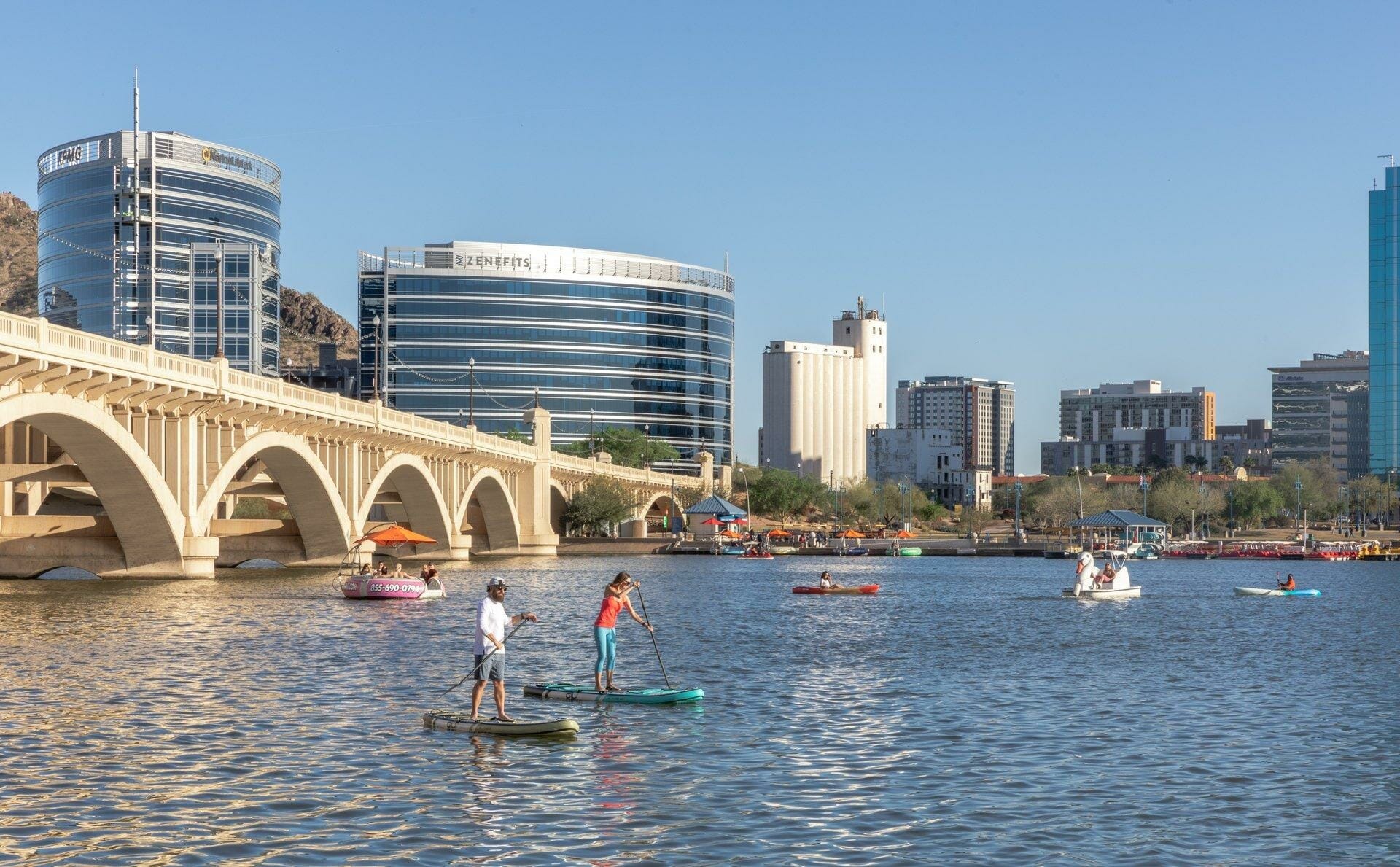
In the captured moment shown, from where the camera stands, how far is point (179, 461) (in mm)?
69750

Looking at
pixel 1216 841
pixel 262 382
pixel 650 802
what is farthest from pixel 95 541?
pixel 1216 841

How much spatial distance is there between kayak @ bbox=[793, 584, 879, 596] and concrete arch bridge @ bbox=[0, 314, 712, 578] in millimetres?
27137

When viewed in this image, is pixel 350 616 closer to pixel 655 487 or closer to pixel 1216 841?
pixel 1216 841

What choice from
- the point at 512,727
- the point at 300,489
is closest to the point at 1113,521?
the point at 300,489

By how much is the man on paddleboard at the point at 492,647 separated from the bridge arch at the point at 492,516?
9548cm

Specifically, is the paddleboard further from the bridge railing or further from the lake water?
the bridge railing

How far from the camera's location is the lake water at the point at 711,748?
18906 mm

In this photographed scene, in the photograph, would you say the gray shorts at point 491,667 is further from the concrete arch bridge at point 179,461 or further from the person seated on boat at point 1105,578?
the person seated on boat at point 1105,578

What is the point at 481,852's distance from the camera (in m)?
18.1

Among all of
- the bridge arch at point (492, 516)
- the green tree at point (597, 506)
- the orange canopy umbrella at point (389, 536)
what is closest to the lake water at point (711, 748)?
the orange canopy umbrella at point (389, 536)

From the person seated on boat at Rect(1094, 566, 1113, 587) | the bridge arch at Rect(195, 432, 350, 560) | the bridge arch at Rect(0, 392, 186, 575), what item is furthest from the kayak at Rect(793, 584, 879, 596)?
the bridge arch at Rect(0, 392, 186, 575)

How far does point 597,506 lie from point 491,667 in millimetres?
129986

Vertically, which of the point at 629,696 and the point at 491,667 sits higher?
the point at 491,667

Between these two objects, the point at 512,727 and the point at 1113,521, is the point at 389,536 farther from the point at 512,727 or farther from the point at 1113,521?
the point at 1113,521
